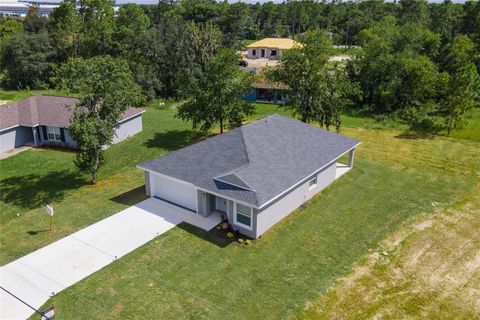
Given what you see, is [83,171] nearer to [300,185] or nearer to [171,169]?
[171,169]

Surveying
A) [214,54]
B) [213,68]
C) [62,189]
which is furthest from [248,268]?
[214,54]

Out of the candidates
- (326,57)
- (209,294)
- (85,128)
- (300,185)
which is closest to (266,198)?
(300,185)

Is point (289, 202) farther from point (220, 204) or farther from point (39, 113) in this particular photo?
point (39, 113)

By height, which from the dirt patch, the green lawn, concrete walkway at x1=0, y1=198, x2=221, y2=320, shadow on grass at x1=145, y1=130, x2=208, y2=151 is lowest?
the dirt patch

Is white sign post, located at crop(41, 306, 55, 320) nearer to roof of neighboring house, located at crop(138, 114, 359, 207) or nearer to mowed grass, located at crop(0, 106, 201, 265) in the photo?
mowed grass, located at crop(0, 106, 201, 265)

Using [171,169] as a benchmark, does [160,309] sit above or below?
below

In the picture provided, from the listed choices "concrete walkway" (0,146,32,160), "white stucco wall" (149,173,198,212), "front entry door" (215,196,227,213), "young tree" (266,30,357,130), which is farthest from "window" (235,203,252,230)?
"concrete walkway" (0,146,32,160)
